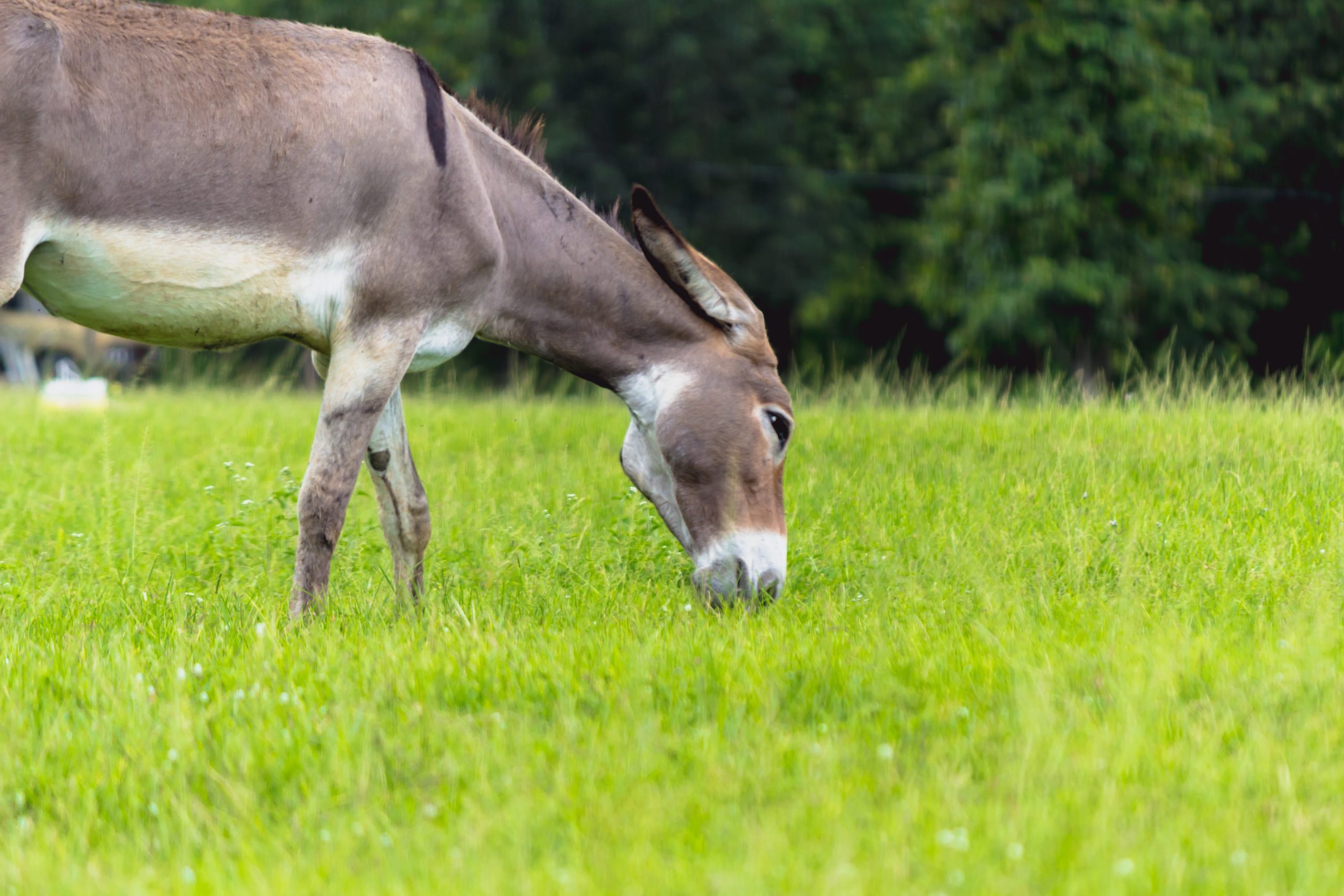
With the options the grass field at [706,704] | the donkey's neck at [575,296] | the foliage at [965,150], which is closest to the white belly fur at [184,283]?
the donkey's neck at [575,296]

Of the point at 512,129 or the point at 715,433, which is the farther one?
the point at 512,129

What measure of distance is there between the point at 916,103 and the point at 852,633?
2081 cm

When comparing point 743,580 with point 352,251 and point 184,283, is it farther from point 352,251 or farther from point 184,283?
point 184,283

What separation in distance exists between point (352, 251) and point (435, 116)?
603 millimetres

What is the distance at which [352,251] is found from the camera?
4562 mm

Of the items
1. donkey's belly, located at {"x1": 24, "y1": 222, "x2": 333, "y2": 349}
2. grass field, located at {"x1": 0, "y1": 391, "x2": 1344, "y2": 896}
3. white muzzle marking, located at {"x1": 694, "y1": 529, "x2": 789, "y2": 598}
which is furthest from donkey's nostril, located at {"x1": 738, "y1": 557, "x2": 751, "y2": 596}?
donkey's belly, located at {"x1": 24, "y1": 222, "x2": 333, "y2": 349}

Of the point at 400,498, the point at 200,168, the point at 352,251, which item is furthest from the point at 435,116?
the point at 400,498

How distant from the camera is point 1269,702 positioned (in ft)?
11.3

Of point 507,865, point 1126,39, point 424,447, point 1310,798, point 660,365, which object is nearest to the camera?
point 507,865

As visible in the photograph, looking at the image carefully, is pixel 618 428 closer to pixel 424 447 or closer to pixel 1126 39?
pixel 424 447

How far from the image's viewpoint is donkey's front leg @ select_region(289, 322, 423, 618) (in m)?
4.60

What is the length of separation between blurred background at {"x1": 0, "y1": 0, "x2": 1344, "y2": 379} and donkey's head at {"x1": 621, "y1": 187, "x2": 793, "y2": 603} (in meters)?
8.51

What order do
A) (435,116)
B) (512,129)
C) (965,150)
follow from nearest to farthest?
1. (435,116)
2. (512,129)
3. (965,150)

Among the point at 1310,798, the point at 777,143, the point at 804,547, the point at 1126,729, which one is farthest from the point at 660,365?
the point at 777,143
